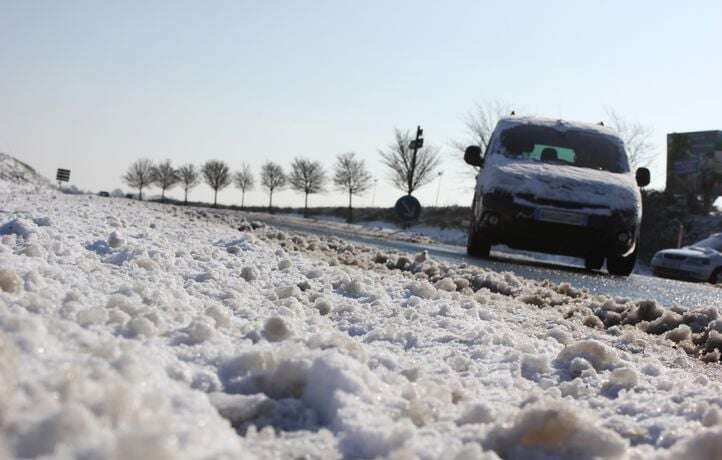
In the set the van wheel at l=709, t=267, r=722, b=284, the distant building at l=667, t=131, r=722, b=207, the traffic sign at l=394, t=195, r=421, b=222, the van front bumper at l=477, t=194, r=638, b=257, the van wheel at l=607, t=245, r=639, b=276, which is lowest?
the van wheel at l=709, t=267, r=722, b=284

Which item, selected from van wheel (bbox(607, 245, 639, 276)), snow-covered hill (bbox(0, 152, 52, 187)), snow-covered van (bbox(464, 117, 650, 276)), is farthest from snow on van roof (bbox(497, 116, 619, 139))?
snow-covered hill (bbox(0, 152, 52, 187))

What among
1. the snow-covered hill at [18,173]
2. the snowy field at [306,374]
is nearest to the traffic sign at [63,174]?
the snow-covered hill at [18,173]

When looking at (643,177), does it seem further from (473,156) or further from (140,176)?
(140,176)

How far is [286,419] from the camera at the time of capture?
173cm

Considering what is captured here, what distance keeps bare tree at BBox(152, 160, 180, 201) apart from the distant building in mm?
51933

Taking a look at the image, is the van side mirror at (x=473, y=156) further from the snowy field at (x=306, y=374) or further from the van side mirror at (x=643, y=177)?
the snowy field at (x=306, y=374)

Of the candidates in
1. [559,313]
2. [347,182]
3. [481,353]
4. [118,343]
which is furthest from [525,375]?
[347,182]

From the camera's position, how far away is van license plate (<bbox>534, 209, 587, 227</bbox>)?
834 centimetres

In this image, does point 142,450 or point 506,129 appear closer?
point 142,450

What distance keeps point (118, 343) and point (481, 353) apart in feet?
4.30

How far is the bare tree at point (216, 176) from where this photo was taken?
70.4 m

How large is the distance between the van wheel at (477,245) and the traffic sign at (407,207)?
12463 millimetres

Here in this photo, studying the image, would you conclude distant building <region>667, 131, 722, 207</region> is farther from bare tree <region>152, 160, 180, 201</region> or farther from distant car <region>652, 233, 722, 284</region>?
bare tree <region>152, 160, 180, 201</region>

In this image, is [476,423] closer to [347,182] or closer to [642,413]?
[642,413]
